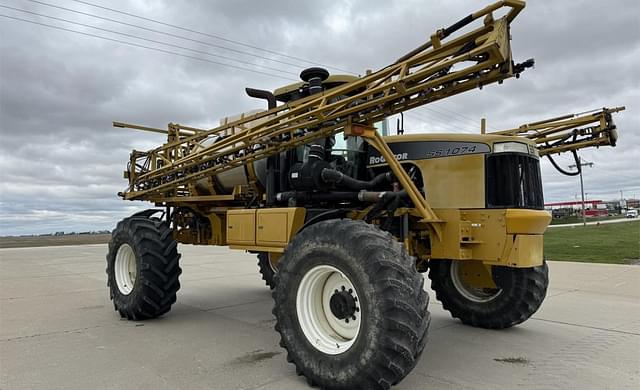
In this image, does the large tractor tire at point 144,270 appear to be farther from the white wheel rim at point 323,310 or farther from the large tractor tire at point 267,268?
the white wheel rim at point 323,310

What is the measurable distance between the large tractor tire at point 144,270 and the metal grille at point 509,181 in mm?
4333

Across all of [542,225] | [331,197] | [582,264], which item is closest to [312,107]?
[331,197]

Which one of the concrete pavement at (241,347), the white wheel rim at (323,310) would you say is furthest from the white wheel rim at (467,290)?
the white wheel rim at (323,310)

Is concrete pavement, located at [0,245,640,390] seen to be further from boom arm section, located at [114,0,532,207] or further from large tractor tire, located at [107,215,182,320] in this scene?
boom arm section, located at [114,0,532,207]

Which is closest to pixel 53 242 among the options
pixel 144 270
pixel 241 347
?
pixel 144 270

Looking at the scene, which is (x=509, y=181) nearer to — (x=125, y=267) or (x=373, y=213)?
(x=373, y=213)

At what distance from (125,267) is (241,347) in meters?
2.95

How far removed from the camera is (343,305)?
4.09 meters

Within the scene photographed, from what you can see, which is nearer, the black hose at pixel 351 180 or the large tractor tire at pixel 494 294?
the black hose at pixel 351 180

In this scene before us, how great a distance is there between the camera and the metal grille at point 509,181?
4.60 metres

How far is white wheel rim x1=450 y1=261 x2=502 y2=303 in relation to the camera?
599 centimetres

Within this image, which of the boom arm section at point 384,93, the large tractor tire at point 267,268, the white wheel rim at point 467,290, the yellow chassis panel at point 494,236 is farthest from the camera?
the large tractor tire at point 267,268

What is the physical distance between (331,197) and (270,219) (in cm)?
73

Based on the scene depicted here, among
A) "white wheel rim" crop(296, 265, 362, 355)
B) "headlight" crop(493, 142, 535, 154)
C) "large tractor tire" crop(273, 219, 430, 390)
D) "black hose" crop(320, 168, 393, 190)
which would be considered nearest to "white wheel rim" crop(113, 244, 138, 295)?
"black hose" crop(320, 168, 393, 190)
